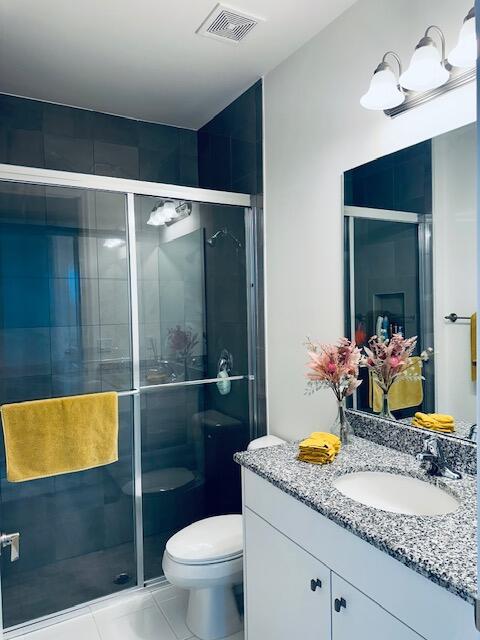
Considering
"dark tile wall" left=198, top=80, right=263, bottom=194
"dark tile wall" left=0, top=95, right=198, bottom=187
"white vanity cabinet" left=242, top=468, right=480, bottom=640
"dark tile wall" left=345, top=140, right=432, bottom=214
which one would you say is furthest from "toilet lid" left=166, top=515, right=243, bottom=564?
"dark tile wall" left=0, top=95, right=198, bottom=187

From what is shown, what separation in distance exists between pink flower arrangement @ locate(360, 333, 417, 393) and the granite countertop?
10.4 inches

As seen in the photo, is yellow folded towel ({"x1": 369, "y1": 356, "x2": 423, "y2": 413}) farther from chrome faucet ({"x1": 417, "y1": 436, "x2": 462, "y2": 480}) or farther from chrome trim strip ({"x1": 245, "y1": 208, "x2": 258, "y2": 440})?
chrome trim strip ({"x1": 245, "y1": 208, "x2": 258, "y2": 440})

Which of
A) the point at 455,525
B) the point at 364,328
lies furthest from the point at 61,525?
the point at 455,525

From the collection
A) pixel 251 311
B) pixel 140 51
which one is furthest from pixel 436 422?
pixel 140 51

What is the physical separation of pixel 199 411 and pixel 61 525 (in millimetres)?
883

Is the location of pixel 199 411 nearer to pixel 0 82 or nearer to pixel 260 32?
pixel 260 32

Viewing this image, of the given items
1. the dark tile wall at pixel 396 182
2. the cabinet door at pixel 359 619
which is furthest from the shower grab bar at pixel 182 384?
the cabinet door at pixel 359 619

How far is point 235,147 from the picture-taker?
2648 millimetres

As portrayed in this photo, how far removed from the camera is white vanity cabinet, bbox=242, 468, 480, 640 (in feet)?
3.14

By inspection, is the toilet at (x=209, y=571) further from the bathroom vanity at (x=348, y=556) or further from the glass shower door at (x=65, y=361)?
the glass shower door at (x=65, y=361)

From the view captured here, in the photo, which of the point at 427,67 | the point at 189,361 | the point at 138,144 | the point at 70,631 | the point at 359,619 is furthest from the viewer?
the point at 138,144

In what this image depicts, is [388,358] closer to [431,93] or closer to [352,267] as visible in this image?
[352,267]

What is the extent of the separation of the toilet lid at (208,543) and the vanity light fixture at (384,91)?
1.82 m

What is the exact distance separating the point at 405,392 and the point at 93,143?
89.2 inches
